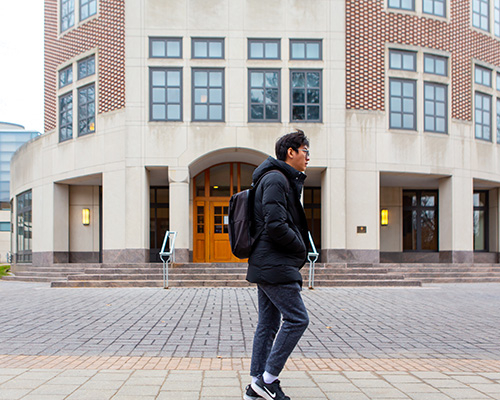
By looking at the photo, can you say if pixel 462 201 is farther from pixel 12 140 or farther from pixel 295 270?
pixel 12 140

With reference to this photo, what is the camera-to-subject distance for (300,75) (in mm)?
16484

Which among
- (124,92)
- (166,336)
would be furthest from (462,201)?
(166,336)

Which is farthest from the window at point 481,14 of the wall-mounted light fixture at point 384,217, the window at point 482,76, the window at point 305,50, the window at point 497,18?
the wall-mounted light fixture at point 384,217

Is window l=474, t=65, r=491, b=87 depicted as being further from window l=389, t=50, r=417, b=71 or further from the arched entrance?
the arched entrance

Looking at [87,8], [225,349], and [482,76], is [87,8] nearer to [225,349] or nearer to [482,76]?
[482,76]

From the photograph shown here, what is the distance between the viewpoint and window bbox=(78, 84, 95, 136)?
17656mm

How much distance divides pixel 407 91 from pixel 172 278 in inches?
408

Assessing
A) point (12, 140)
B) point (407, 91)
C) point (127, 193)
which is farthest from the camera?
point (12, 140)

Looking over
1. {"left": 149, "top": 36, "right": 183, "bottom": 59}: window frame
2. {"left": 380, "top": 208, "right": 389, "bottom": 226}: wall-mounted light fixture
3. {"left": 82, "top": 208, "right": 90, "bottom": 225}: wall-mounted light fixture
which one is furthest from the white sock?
{"left": 380, "top": 208, "right": 389, "bottom": 226}: wall-mounted light fixture

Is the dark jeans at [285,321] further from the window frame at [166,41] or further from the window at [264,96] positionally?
the window frame at [166,41]

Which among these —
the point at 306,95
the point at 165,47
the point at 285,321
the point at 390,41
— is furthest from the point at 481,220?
the point at 285,321

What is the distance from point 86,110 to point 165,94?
11.5 ft

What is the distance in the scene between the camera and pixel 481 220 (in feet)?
68.5

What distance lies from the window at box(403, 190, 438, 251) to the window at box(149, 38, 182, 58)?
34.7 ft
